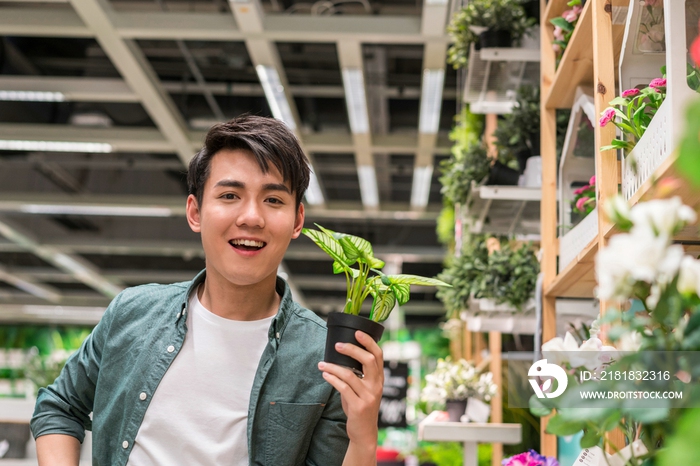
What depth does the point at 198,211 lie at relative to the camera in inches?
78.1

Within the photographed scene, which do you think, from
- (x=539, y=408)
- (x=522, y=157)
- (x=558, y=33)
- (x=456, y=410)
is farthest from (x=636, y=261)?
(x=456, y=410)

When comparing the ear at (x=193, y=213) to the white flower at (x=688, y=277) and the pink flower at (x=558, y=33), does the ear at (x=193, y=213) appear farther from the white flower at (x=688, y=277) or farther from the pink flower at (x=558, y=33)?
the pink flower at (x=558, y=33)

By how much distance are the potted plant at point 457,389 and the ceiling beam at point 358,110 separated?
2.82 metres

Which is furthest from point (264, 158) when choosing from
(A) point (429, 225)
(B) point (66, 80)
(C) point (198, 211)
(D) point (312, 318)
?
(A) point (429, 225)

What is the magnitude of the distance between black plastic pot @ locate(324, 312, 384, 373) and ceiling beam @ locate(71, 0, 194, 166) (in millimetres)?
4816

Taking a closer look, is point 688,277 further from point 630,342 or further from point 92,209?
point 92,209

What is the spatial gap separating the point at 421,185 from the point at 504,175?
567 cm

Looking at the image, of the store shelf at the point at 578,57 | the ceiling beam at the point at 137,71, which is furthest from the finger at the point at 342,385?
the ceiling beam at the point at 137,71

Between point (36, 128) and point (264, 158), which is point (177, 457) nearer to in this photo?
point (264, 158)

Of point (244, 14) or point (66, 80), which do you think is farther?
point (66, 80)

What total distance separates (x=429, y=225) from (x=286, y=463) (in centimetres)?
1009

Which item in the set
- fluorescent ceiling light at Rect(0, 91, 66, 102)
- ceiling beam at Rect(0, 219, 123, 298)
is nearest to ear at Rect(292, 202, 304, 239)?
fluorescent ceiling light at Rect(0, 91, 66, 102)

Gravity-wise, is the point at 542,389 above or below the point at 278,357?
below

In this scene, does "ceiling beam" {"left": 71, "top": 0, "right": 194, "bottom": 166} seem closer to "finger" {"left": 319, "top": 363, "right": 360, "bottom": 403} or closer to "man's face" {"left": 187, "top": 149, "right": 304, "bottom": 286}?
"man's face" {"left": 187, "top": 149, "right": 304, "bottom": 286}
